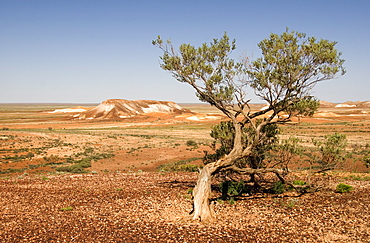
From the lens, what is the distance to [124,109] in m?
136

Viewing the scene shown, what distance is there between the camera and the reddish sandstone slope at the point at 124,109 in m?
130

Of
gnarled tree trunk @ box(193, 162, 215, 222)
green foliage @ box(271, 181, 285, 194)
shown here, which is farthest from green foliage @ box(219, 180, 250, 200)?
gnarled tree trunk @ box(193, 162, 215, 222)

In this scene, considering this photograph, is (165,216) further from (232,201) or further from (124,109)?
(124,109)

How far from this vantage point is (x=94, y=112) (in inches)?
5182

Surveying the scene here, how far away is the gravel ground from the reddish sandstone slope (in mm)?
112822

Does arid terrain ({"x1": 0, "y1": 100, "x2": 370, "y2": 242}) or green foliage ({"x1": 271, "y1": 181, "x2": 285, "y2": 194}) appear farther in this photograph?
green foliage ({"x1": 271, "y1": 181, "x2": 285, "y2": 194})

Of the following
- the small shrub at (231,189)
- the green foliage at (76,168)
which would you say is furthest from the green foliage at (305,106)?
the green foliage at (76,168)

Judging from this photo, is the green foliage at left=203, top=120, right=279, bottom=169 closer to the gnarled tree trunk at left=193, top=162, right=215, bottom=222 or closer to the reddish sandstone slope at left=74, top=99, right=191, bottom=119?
the gnarled tree trunk at left=193, top=162, right=215, bottom=222

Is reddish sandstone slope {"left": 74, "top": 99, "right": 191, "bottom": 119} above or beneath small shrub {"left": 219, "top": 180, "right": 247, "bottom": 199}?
above

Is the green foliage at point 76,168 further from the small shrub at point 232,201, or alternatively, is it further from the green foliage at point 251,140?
the small shrub at point 232,201

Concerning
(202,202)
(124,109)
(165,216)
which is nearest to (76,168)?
(165,216)

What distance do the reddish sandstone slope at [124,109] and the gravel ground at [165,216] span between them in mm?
112822

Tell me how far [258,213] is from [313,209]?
8.49ft

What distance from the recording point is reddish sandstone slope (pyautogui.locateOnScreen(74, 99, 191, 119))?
12950cm
